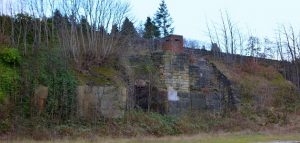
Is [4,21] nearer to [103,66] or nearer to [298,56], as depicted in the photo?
[103,66]

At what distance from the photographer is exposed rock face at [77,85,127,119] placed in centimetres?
2348

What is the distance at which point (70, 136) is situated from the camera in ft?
69.0

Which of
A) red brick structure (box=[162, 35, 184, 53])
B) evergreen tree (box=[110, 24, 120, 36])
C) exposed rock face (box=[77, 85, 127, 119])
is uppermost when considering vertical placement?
evergreen tree (box=[110, 24, 120, 36])

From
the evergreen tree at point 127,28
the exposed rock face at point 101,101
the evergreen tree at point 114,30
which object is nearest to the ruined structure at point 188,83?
the evergreen tree at point 127,28

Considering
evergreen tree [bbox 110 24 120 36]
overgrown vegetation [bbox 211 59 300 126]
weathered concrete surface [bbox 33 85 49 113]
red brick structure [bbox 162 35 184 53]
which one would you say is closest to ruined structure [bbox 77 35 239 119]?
red brick structure [bbox 162 35 184 53]

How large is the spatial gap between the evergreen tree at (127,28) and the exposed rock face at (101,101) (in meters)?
4.90

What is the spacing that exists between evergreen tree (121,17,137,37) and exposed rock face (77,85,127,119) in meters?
4.90

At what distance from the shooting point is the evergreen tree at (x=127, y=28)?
94.1 feet

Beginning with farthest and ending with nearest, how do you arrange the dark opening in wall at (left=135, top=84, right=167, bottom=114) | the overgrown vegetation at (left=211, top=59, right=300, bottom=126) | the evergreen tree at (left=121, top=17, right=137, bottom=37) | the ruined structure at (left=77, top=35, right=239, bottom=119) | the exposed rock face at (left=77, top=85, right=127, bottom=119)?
the overgrown vegetation at (left=211, top=59, right=300, bottom=126)
the evergreen tree at (left=121, top=17, right=137, bottom=37)
the dark opening in wall at (left=135, top=84, right=167, bottom=114)
the ruined structure at (left=77, top=35, right=239, bottom=119)
the exposed rock face at (left=77, top=85, right=127, bottom=119)

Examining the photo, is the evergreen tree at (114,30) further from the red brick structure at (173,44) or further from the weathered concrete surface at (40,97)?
the weathered concrete surface at (40,97)

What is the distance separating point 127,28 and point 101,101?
680 cm

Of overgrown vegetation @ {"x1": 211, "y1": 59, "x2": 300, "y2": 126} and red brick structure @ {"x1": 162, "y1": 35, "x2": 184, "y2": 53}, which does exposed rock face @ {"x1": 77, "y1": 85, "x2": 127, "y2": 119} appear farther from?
overgrown vegetation @ {"x1": 211, "y1": 59, "x2": 300, "y2": 126}

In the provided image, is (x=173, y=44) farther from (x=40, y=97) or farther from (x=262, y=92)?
(x=40, y=97)

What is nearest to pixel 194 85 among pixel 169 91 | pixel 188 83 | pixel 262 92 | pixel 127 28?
pixel 188 83
